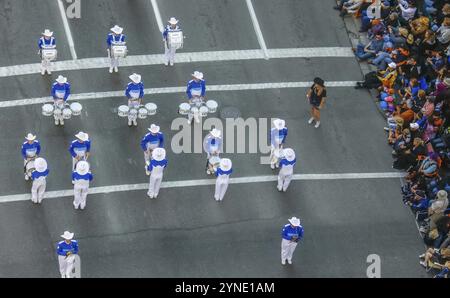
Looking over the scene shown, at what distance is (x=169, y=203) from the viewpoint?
102 feet

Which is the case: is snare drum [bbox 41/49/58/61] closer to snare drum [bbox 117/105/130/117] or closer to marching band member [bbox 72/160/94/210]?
snare drum [bbox 117/105/130/117]

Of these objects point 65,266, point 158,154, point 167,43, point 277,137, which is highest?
point 167,43

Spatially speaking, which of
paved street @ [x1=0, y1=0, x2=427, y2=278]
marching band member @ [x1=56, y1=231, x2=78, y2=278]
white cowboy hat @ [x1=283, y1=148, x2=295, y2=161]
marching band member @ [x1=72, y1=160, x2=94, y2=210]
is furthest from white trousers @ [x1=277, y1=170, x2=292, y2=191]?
marching band member @ [x1=56, y1=231, x2=78, y2=278]

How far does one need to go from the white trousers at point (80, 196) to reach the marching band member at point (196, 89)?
433 cm

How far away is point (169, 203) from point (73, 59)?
623 centimetres

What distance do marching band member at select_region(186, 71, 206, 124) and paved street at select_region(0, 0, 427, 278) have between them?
37.9 inches

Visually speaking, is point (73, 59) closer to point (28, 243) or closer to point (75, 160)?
point (75, 160)

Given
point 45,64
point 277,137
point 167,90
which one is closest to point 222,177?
point 277,137

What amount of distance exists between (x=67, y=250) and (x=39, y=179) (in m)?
2.72

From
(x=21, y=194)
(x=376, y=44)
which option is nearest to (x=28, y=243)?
(x=21, y=194)

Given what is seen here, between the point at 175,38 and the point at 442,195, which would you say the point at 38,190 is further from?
the point at 442,195

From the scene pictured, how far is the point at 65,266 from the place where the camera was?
28562 mm

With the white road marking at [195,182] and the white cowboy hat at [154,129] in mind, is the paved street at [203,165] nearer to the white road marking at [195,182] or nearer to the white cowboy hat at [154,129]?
→ the white road marking at [195,182]

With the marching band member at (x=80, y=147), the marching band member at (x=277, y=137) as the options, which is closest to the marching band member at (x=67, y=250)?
the marching band member at (x=80, y=147)
